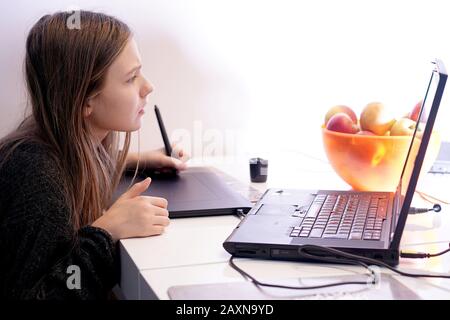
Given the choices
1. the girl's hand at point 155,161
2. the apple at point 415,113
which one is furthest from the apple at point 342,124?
the girl's hand at point 155,161

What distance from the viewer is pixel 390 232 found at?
2.70 feet

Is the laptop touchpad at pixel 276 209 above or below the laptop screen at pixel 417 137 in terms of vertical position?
below

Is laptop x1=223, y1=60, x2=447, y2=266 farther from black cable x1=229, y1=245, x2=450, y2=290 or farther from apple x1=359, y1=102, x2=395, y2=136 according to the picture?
apple x1=359, y1=102, x2=395, y2=136

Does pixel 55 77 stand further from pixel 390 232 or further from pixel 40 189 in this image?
pixel 390 232

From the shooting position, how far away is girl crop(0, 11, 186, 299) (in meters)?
0.87

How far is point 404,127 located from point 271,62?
618 mm

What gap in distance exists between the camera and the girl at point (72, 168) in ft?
2.84

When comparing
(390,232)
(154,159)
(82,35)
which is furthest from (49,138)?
(390,232)

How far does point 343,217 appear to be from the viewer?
3.06 ft

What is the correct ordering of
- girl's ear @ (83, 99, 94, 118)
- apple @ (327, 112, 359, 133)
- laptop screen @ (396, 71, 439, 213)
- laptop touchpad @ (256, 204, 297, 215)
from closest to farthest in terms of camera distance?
laptop screen @ (396, 71, 439, 213) → laptop touchpad @ (256, 204, 297, 215) → girl's ear @ (83, 99, 94, 118) → apple @ (327, 112, 359, 133)

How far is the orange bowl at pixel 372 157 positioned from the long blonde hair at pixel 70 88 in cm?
47

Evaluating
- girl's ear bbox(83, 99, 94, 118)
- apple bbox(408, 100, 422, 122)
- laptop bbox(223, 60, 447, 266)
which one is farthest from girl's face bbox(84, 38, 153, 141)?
apple bbox(408, 100, 422, 122)

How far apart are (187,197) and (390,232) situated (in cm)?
43

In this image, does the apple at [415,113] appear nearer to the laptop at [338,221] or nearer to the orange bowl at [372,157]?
the orange bowl at [372,157]
